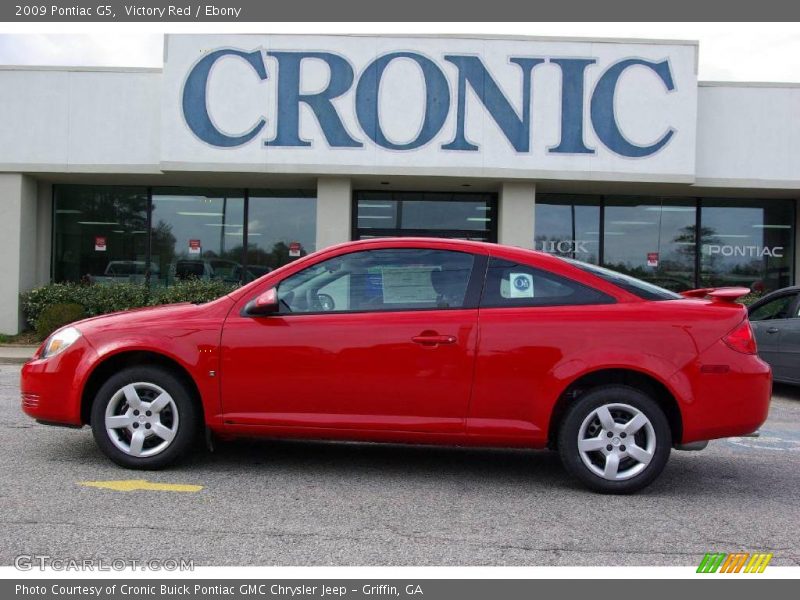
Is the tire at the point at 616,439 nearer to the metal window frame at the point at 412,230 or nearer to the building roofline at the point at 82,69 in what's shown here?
the metal window frame at the point at 412,230

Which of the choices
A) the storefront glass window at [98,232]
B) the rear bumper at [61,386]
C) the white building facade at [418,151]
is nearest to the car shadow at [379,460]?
the rear bumper at [61,386]

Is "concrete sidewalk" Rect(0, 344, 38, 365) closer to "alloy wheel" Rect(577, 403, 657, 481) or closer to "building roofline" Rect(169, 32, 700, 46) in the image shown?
"building roofline" Rect(169, 32, 700, 46)

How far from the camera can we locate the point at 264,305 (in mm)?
4758

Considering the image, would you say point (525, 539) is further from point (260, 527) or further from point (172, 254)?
point (172, 254)

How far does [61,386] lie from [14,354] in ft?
28.6

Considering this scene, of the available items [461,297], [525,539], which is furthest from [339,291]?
[525,539]

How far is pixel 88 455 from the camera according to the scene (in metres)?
5.40

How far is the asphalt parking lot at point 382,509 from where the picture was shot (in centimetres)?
366

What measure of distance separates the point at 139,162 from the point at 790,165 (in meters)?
12.8

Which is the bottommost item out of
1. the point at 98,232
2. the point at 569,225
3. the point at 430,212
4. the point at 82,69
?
the point at 98,232

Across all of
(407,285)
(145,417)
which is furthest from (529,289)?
(145,417)

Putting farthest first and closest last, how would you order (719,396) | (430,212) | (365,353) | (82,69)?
(430,212) → (82,69) → (365,353) → (719,396)

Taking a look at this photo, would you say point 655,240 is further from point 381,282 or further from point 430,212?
point 381,282

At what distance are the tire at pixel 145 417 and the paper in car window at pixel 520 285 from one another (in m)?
2.32
